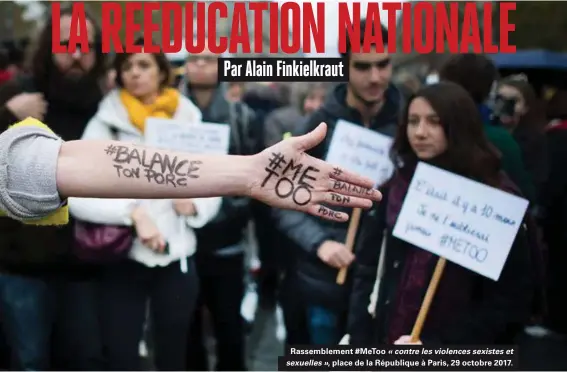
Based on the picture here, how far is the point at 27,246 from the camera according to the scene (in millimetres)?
2416

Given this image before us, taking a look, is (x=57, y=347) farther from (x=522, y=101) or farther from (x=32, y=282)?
(x=522, y=101)

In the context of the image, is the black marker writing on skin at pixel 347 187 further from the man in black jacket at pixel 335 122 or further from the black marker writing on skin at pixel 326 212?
the man in black jacket at pixel 335 122

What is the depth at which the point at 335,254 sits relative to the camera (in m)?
2.47

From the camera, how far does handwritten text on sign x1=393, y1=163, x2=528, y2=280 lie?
2.30 m

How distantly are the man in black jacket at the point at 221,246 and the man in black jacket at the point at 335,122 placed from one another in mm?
232

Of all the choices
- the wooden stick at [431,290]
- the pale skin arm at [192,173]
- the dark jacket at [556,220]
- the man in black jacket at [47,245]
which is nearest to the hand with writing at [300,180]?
the pale skin arm at [192,173]

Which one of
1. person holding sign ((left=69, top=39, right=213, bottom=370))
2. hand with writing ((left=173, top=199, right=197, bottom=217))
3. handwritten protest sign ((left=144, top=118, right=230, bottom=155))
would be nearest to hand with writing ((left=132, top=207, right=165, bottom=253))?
person holding sign ((left=69, top=39, right=213, bottom=370))

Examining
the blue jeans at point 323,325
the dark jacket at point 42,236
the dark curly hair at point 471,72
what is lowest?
the blue jeans at point 323,325

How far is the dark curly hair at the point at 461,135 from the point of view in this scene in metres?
2.28

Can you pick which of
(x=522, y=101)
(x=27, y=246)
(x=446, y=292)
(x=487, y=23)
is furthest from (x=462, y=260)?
(x=27, y=246)

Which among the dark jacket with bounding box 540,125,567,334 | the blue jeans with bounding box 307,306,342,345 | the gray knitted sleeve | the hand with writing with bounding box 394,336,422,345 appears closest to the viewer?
the gray knitted sleeve

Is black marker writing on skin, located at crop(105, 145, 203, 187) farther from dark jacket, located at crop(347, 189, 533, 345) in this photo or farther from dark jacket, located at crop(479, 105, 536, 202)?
dark jacket, located at crop(479, 105, 536, 202)

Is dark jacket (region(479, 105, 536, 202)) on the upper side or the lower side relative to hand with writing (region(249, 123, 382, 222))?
lower

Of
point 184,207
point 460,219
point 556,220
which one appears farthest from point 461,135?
point 556,220
